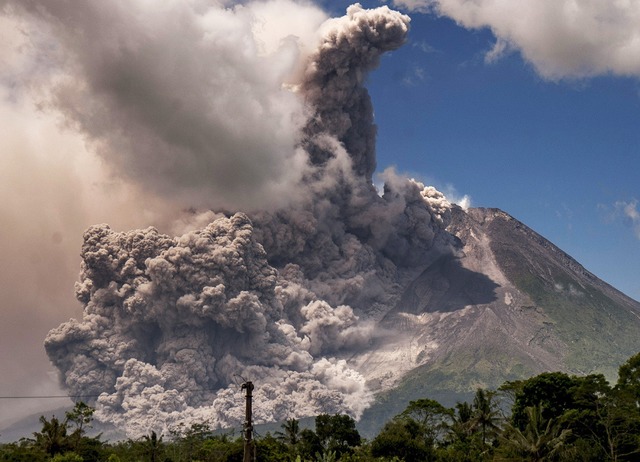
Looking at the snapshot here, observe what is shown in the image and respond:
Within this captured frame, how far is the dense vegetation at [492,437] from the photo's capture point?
60250 mm

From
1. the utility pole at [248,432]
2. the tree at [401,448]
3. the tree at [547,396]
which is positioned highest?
the tree at [547,396]

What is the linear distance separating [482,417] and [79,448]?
40730mm

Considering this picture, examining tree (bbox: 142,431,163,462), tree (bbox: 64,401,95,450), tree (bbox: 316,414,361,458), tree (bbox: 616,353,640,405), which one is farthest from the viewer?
tree (bbox: 316,414,361,458)

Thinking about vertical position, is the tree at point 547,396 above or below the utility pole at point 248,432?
above

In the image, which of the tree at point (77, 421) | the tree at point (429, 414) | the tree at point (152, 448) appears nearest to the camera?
the tree at point (77, 421)

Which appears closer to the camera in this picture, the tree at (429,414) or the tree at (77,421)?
the tree at (77,421)

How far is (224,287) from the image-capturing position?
187000mm

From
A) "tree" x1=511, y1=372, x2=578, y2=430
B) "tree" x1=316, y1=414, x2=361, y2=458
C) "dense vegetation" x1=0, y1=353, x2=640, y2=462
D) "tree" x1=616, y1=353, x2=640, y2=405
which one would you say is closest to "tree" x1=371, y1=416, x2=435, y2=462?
"dense vegetation" x1=0, y1=353, x2=640, y2=462

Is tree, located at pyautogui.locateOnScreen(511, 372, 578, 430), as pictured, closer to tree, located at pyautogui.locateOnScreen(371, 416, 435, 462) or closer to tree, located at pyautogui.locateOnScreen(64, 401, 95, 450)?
tree, located at pyautogui.locateOnScreen(371, 416, 435, 462)

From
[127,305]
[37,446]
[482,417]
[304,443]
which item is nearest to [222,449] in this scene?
[304,443]

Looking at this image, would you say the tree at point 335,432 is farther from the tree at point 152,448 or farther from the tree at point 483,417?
the tree at point 152,448

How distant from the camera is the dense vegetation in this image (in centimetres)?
6025

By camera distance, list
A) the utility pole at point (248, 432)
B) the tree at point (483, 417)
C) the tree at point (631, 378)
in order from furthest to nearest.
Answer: the tree at point (483, 417) → the tree at point (631, 378) → the utility pole at point (248, 432)

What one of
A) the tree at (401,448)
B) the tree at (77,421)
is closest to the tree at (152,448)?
the tree at (77,421)
